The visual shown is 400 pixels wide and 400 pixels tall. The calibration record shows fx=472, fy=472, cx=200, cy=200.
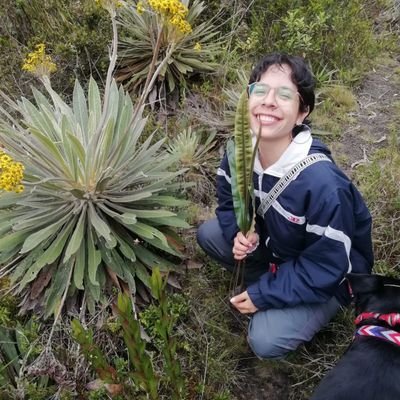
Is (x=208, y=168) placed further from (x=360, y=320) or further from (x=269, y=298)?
(x=360, y=320)

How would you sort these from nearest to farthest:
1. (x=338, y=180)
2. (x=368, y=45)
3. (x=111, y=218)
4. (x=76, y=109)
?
1. (x=338, y=180)
2. (x=111, y=218)
3. (x=76, y=109)
4. (x=368, y=45)

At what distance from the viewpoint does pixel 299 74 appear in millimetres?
2105

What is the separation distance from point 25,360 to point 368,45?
13.7ft

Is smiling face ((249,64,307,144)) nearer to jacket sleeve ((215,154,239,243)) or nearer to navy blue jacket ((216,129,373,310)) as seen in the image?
navy blue jacket ((216,129,373,310))

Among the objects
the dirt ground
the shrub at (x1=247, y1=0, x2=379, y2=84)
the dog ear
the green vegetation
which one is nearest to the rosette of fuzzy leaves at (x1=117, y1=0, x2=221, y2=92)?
the shrub at (x1=247, y1=0, x2=379, y2=84)

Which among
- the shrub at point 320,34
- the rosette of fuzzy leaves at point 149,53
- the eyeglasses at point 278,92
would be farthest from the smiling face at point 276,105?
the shrub at point 320,34

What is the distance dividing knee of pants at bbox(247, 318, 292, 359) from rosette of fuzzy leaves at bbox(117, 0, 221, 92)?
2460mm

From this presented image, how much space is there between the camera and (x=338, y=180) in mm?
2004

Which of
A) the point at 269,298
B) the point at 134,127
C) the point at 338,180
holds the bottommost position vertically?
the point at 269,298

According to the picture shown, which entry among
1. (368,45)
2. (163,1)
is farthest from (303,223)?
(368,45)

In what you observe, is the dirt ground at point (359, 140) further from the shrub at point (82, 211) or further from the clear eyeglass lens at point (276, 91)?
the clear eyeglass lens at point (276, 91)

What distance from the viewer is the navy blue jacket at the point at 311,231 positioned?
1980mm

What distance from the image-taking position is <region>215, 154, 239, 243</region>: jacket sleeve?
2496mm

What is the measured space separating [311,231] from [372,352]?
55 cm
